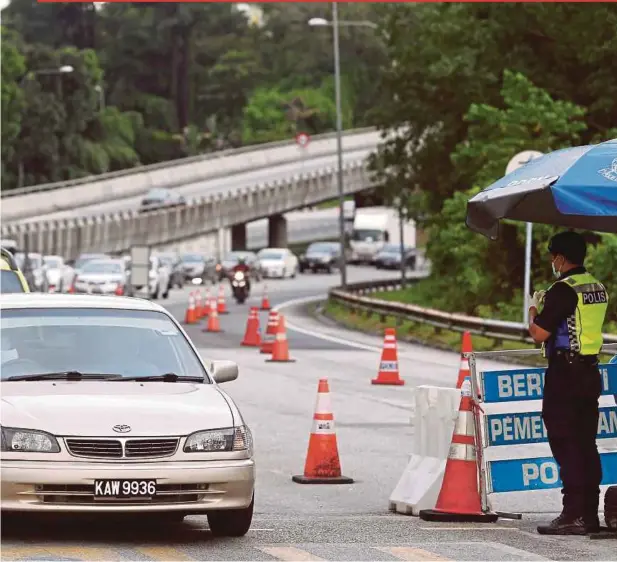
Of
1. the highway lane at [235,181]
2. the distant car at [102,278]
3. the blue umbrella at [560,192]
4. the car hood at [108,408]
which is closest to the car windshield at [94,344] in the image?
the car hood at [108,408]

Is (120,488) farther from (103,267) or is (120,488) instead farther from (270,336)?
(103,267)

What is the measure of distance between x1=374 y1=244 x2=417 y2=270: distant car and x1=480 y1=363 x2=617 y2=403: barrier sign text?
82.3 meters

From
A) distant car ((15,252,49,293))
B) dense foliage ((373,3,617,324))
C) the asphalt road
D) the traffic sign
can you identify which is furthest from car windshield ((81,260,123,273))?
the traffic sign

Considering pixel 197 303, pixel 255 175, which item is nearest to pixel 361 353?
pixel 197 303

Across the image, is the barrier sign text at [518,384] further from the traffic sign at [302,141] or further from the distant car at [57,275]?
the traffic sign at [302,141]

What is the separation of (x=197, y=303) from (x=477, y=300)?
296 inches

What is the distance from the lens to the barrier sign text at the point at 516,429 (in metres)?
12.1

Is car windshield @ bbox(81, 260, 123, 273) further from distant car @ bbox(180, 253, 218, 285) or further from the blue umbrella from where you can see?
the blue umbrella

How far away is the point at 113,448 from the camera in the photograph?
1056 centimetres

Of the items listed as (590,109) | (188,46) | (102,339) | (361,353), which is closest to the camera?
(102,339)

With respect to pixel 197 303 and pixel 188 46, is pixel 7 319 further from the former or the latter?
pixel 188 46

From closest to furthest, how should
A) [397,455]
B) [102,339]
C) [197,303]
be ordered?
1. [102,339]
2. [397,455]
3. [197,303]

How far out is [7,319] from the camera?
12023 mm

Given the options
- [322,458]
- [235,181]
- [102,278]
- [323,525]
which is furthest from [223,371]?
[235,181]
